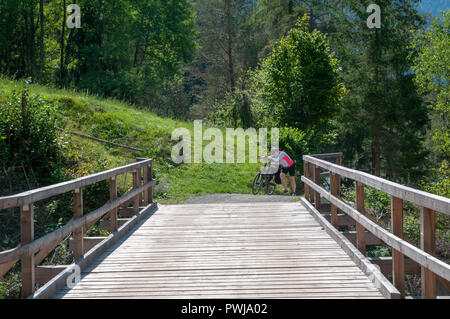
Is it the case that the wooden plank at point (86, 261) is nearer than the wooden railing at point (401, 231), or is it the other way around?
the wooden railing at point (401, 231)

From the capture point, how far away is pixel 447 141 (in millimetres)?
28562

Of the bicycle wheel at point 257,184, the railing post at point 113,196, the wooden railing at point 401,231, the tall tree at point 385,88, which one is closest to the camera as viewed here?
the wooden railing at point 401,231

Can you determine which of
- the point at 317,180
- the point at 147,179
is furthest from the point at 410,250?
the point at 147,179

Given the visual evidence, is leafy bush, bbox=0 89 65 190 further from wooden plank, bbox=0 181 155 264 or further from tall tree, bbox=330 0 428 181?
tall tree, bbox=330 0 428 181

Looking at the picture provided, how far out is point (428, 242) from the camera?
3783mm

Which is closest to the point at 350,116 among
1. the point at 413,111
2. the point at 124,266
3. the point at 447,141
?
the point at 413,111

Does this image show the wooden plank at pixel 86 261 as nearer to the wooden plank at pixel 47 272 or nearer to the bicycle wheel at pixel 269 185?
the wooden plank at pixel 47 272

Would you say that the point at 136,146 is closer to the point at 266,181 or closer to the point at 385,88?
the point at 266,181

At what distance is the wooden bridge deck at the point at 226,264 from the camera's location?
4.78 meters

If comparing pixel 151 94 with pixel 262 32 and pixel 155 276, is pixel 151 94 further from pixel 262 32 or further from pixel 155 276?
pixel 155 276

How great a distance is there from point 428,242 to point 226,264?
8.62 ft

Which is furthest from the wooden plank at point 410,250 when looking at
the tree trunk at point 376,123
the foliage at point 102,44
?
the foliage at point 102,44

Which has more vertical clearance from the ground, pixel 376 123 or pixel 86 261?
pixel 376 123
